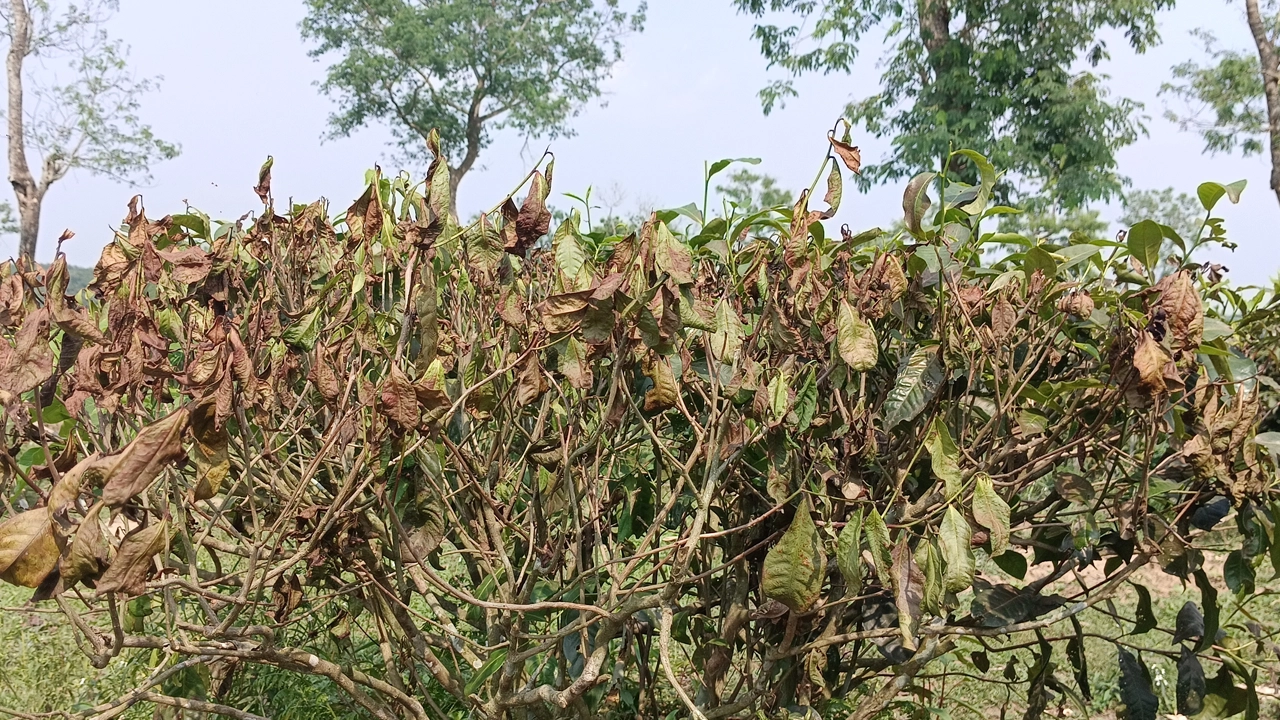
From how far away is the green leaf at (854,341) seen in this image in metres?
1.19

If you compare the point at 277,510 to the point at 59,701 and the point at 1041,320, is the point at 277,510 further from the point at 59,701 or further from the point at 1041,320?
the point at 59,701

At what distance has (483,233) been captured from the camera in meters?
1.32

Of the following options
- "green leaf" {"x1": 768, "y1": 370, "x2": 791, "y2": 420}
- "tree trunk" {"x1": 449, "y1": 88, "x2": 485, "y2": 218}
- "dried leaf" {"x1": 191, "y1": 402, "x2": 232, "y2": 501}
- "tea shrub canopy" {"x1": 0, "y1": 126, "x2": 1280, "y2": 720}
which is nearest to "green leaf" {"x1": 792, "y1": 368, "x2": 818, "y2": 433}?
"tea shrub canopy" {"x1": 0, "y1": 126, "x2": 1280, "y2": 720}

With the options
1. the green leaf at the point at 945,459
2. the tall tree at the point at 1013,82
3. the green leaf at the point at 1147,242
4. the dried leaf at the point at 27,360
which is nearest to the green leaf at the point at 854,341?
the green leaf at the point at 945,459

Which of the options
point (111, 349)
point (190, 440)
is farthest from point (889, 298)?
point (111, 349)

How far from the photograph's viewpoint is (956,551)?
3.65 feet

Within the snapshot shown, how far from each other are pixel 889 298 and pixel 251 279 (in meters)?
1.29

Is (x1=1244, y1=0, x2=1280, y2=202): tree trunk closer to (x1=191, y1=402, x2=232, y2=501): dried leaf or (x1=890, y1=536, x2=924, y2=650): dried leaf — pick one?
(x1=890, y1=536, x2=924, y2=650): dried leaf

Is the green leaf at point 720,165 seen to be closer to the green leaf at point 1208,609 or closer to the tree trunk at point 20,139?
the green leaf at point 1208,609

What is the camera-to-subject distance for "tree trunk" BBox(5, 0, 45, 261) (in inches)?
718

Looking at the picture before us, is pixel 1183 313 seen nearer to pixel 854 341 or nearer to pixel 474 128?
pixel 854 341

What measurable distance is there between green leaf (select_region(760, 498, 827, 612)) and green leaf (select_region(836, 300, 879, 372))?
187mm

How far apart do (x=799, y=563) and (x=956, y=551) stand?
0.18m

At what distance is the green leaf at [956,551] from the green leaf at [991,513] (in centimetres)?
3
